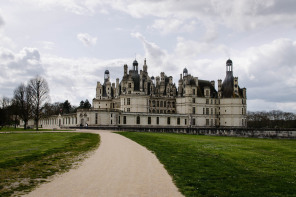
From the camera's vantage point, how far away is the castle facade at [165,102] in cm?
7369

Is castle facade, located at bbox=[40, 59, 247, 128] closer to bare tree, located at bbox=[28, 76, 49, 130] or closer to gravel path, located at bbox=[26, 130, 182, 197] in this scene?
bare tree, located at bbox=[28, 76, 49, 130]

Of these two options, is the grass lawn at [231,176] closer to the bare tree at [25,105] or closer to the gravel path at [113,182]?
the gravel path at [113,182]

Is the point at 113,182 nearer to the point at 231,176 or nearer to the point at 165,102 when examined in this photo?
the point at 231,176

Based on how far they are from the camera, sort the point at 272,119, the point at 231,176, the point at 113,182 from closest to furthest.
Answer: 1. the point at 113,182
2. the point at 231,176
3. the point at 272,119

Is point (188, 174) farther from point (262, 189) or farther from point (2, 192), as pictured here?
point (2, 192)

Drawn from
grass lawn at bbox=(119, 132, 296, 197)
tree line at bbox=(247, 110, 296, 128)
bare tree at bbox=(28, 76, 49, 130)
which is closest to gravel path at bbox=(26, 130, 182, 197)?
grass lawn at bbox=(119, 132, 296, 197)

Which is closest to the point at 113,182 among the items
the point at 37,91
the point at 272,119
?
the point at 37,91

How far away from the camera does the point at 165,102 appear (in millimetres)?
83062

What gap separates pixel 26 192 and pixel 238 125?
267 ft

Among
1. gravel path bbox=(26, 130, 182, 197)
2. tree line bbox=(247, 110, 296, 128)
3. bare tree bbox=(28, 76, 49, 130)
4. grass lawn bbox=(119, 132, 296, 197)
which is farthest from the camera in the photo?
tree line bbox=(247, 110, 296, 128)

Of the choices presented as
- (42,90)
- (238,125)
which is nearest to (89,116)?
(42,90)

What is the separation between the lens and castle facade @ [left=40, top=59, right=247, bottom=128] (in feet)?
242

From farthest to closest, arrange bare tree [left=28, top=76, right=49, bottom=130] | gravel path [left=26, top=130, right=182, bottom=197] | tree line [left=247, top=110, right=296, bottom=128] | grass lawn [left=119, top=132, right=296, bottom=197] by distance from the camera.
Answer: tree line [left=247, top=110, right=296, bottom=128] < bare tree [left=28, top=76, right=49, bottom=130] < grass lawn [left=119, top=132, right=296, bottom=197] < gravel path [left=26, top=130, right=182, bottom=197]

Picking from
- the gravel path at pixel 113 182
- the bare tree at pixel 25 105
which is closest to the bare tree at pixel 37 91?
the bare tree at pixel 25 105
